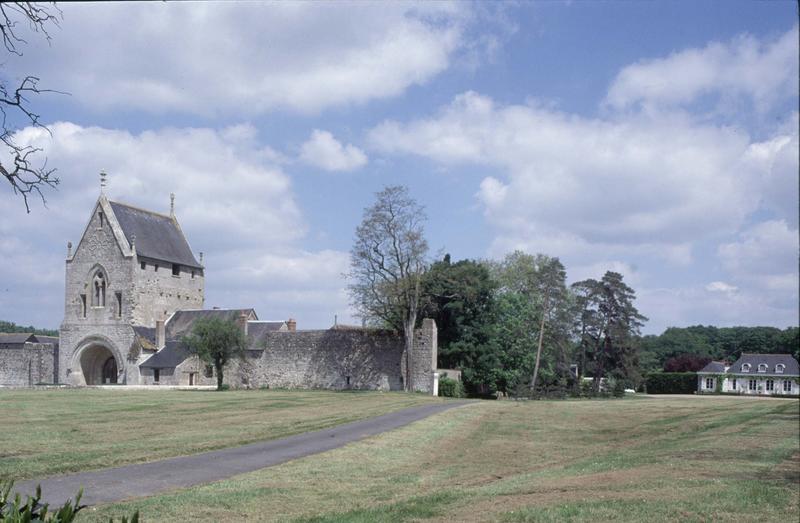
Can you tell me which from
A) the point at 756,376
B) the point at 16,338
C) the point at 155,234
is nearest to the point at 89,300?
the point at 155,234

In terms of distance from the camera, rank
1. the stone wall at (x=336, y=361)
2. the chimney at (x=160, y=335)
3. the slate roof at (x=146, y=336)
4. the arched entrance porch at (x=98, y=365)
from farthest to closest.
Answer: the arched entrance porch at (x=98, y=365)
the chimney at (x=160, y=335)
the slate roof at (x=146, y=336)
the stone wall at (x=336, y=361)

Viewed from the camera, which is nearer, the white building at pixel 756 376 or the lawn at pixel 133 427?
the lawn at pixel 133 427

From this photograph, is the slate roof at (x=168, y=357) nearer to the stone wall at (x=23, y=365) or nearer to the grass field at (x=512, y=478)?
the stone wall at (x=23, y=365)

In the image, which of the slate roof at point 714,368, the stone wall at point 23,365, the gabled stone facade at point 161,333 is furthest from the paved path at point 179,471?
the slate roof at point 714,368

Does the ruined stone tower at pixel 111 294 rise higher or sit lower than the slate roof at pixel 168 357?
higher

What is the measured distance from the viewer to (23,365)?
6288 centimetres

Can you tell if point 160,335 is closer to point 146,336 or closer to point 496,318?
point 146,336

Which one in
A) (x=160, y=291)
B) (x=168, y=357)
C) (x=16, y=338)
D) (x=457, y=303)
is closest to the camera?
(x=457, y=303)

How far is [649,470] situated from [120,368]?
5470cm

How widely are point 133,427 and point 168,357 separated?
126ft

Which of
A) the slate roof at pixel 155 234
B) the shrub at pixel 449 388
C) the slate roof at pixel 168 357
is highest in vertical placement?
the slate roof at pixel 155 234

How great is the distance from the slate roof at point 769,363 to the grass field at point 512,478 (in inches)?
1796

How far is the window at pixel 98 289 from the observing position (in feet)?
206

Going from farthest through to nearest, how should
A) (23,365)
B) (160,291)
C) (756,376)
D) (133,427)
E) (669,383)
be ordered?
(669,383) → (756,376) → (160,291) → (23,365) → (133,427)
